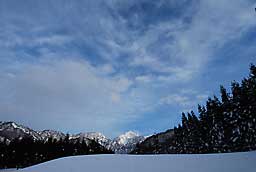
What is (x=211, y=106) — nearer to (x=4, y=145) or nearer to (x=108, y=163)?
(x=108, y=163)

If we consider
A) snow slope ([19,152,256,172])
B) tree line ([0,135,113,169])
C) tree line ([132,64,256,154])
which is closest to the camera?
snow slope ([19,152,256,172])

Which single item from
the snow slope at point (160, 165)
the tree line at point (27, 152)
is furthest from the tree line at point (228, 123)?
Result: the tree line at point (27, 152)

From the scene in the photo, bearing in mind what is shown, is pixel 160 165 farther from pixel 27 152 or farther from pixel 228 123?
pixel 27 152

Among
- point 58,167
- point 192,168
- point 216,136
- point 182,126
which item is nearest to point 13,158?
point 182,126

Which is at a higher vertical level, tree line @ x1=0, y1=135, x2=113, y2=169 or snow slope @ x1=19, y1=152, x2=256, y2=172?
tree line @ x1=0, y1=135, x2=113, y2=169

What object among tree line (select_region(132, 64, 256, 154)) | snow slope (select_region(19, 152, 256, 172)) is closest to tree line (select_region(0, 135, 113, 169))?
tree line (select_region(132, 64, 256, 154))

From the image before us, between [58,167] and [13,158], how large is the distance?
61.5 metres

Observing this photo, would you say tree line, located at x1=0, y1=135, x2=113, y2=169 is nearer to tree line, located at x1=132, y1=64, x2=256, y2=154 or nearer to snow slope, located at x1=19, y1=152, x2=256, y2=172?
tree line, located at x1=132, y1=64, x2=256, y2=154

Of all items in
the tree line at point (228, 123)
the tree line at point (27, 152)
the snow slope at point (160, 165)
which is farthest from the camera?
the tree line at point (27, 152)

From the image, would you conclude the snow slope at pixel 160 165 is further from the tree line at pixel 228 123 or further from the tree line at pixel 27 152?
the tree line at pixel 27 152

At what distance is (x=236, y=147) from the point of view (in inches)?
1681

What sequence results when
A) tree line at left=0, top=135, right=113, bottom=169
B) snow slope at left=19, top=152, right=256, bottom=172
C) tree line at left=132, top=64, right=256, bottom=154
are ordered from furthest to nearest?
tree line at left=0, top=135, right=113, bottom=169
tree line at left=132, top=64, right=256, bottom=154
snow slope at left=19, top=152, right=256, bottom=172

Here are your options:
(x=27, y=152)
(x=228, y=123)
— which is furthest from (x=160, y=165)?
(x=27, y=152)

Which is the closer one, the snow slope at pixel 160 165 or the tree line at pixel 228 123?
the snow slope at pixel 160 165
